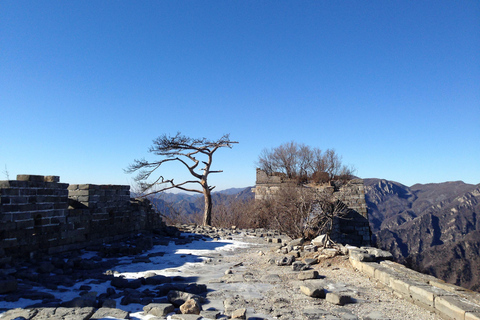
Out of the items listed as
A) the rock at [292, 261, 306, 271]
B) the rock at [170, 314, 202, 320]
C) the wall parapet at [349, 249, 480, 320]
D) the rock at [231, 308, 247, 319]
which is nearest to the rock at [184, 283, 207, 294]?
the rock at [170, 314, 202, 320]

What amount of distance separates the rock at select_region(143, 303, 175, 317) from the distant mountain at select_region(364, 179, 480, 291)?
17.5m

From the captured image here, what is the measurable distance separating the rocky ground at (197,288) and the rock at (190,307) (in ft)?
0.04

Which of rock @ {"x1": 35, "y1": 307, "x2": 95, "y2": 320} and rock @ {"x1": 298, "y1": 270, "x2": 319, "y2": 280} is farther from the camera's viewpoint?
rock @ {"x1": 298, "y1": 270, "x2": 319, "y2": 280}

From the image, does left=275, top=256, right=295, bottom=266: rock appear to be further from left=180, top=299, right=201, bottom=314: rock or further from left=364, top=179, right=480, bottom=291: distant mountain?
left=364, top=179, right=480, bottom=291: distant mountain

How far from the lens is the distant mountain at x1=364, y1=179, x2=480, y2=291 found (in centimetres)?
3781

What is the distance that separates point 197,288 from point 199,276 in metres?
1.40

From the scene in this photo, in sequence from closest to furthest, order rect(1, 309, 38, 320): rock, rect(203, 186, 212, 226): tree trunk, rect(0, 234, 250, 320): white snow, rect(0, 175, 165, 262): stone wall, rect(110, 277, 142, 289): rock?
rect(1, 309, 38, 320): rock → rect(0, 234, 250, 320): white snow → rect(110, 277, 142, 289): rock → rect(0, 175, 165, 262): stone wall → rect(203, 186, 212, 226): tree trunk

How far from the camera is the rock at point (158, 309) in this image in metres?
3.95

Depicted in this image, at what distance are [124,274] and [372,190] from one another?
3449 inches

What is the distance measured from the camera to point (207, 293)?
515 centimetres

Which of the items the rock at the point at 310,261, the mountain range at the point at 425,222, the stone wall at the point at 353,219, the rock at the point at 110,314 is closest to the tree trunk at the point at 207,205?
the stone wall at the point at 353,219

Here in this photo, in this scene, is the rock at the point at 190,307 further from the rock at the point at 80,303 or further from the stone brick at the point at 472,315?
the stone brick at the point at 472,315

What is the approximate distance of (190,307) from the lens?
4.04m

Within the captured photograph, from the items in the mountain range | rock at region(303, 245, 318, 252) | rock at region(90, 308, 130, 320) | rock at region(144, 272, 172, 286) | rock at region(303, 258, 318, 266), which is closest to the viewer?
rock at region(90, 308, 130, 320)
